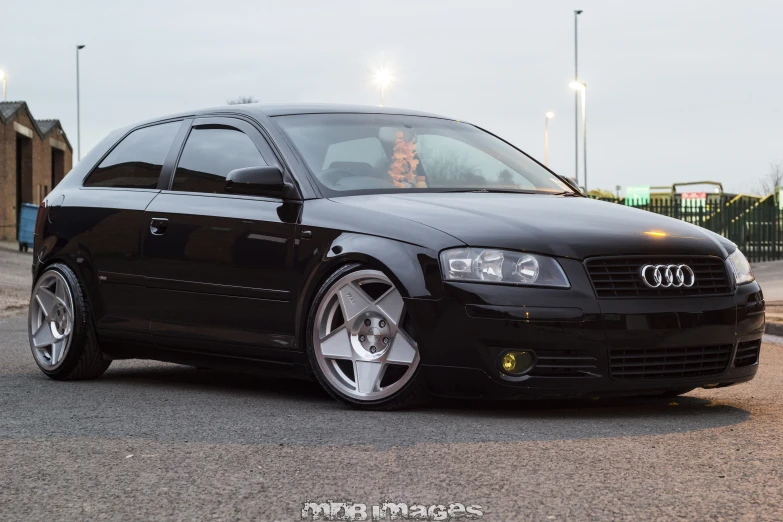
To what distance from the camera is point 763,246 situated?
3017cm

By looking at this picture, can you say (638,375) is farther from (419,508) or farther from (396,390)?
(419,508)

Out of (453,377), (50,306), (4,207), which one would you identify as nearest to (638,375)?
(453,377)

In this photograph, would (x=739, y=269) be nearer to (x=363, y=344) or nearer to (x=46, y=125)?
(x=363, y=344)

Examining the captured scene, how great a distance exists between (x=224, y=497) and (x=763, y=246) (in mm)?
27642

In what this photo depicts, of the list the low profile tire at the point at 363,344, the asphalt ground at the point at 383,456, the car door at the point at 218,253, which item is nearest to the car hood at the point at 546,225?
the low profile tire at the point at 363,344

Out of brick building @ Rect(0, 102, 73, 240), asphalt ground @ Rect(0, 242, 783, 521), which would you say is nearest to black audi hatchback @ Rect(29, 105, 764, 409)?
asphalt ground @ Rect(0, 242, 783, 521)

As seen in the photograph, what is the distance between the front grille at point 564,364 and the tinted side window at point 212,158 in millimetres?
2048

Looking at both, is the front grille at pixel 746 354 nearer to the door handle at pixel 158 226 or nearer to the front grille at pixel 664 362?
the front grille at pixel 664 362

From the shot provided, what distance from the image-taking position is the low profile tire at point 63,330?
Answer: 25.3ft

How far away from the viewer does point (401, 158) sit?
6914mm

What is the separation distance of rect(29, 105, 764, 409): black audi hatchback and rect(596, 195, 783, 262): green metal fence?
2321 centimetres

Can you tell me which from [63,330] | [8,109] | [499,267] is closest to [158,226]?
[63,330]

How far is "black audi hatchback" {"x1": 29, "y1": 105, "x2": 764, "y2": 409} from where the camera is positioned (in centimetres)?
562

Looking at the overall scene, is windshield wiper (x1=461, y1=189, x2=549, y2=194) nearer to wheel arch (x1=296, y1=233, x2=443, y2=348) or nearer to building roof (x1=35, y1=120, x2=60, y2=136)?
wheel arch (x1=296, y1=233, x2=443, y2=348)
